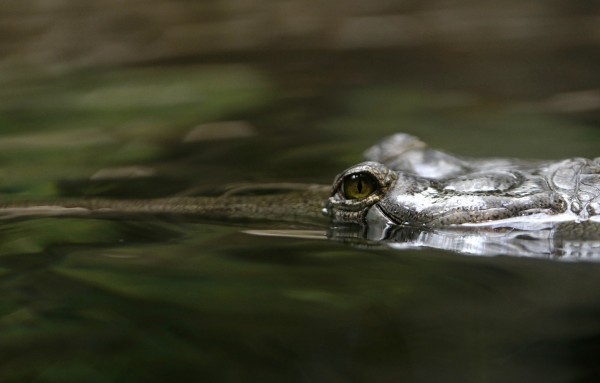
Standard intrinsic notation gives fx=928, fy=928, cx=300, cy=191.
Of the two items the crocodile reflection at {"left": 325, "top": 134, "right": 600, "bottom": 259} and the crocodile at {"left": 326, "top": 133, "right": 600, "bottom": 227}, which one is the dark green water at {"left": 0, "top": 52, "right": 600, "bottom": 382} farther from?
the crocodile at {"left": 326, "top": 133, "right": 600, "bottom": 227}

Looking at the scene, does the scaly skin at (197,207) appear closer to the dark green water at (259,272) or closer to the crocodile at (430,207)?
the crocodile at (430,207)

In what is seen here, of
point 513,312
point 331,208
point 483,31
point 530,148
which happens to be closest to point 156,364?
point 513,312

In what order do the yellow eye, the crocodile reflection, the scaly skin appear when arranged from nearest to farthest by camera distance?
the crocodile reflection < the yellow eye < the scaly skin

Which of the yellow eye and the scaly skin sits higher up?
the yellow eye

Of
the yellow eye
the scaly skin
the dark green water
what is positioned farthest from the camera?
the scaly skin

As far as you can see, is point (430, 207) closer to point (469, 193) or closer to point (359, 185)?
point (469, 193)

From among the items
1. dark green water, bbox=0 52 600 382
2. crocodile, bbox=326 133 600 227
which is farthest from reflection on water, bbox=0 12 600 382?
crocodile, bbox=326 133 600 227

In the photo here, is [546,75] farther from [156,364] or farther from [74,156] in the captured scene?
[156,364]
